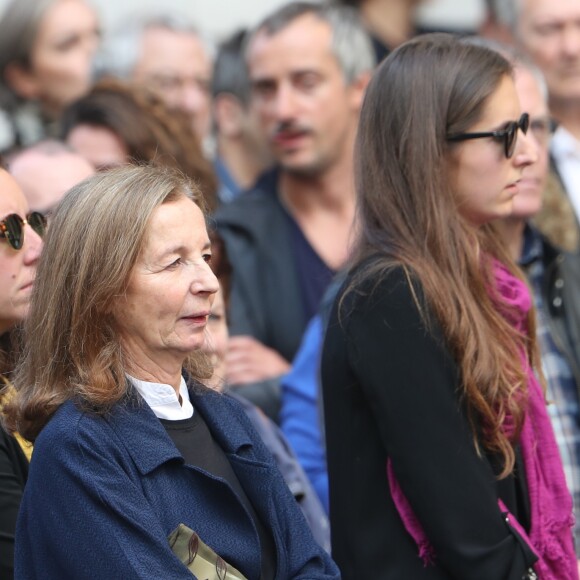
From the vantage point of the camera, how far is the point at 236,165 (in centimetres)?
642

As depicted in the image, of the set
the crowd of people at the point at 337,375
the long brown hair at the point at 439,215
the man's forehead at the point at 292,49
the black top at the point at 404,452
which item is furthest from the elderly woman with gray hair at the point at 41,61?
the black top at the point at 404,452

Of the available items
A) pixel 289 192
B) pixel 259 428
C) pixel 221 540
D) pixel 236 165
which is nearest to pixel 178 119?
pixel 289 192

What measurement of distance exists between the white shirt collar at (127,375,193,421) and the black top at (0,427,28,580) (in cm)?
40

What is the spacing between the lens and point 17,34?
6.11 meters

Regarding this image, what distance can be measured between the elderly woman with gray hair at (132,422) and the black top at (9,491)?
0.54ft

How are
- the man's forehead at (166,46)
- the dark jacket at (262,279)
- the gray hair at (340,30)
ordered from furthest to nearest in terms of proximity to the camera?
the man's forehead at (166,46) → the gray hair at (340,30) → the dark jacket at (262,279)

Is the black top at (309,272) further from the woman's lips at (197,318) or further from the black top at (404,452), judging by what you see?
the woman's lips at (197,318)

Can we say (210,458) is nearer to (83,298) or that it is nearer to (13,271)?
(83,298)

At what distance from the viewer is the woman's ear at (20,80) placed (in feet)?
19.8

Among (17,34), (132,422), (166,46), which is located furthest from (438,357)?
(17,34)

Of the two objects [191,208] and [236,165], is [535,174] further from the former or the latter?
[236,165]

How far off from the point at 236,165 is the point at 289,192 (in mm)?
1199

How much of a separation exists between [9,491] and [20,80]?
3.74 metres

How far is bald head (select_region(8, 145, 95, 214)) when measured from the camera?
4.06m
